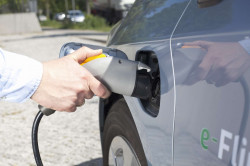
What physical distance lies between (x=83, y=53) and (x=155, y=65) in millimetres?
343

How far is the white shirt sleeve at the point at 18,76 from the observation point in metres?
1.57

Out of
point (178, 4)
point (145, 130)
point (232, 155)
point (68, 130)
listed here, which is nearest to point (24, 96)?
point (145, 130)

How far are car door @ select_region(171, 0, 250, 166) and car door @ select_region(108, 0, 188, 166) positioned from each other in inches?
2.7

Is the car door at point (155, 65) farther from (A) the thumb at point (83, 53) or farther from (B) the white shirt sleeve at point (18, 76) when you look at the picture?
(B) the white shirt sleeve at point (18, 76)

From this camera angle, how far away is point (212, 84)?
4.52 feet

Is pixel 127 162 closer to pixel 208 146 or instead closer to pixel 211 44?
pixel 208 146

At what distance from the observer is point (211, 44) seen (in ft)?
4.60

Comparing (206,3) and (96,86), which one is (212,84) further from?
(96,86)

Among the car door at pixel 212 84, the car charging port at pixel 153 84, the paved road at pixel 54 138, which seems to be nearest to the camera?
the car door at pixel 212 84

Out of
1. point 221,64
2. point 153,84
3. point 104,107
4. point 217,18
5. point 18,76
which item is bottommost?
point 104,107

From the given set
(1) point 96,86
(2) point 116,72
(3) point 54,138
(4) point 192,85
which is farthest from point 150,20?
(3) point 54,138

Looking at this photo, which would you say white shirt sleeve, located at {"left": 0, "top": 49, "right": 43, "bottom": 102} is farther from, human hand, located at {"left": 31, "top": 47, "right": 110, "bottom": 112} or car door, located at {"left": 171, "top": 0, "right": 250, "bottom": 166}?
car door, located at {"left": 171, "top": 0, "right": 250, "bottom": 166}

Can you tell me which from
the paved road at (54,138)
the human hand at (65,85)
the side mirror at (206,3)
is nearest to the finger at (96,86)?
the human hand at (65,85)

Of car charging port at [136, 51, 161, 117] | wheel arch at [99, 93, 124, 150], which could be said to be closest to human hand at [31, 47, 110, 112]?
car charging port at [136, 51, 161, 117]
